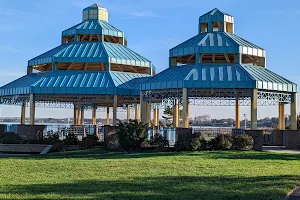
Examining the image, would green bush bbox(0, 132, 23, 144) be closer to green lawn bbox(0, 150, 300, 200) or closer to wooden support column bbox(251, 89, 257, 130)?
green lawn bbox(0, 150, 300, 200)

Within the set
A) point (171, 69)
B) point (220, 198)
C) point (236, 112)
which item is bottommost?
point (220, 198)

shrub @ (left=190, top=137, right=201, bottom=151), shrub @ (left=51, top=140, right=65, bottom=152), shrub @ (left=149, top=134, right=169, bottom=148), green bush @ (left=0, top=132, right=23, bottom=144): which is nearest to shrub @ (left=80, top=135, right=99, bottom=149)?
shrub @ (left=51, top=140, right=65, bottom=152)

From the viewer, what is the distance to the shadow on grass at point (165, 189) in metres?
12.1

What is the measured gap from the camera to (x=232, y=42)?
3297 centimetres

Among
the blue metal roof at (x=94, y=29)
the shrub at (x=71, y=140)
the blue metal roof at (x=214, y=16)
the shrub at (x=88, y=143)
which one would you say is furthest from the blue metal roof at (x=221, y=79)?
the blue metal roof at (x=94, y=29)

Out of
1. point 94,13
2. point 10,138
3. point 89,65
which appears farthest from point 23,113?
point 94,13

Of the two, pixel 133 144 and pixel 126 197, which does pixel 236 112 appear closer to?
pixel 133 144

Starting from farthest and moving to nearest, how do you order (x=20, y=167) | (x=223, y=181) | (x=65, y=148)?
(x=65, y=148)
(x=20, y=167)
(x=223, y=181)

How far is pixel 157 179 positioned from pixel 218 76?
636 inches

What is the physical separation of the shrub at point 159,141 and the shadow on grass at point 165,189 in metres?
12.6

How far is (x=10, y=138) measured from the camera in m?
33.1

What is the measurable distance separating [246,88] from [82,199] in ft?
65.5

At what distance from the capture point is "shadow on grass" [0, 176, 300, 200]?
12.1m

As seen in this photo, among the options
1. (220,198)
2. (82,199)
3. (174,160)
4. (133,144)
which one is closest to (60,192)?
(82,199)
